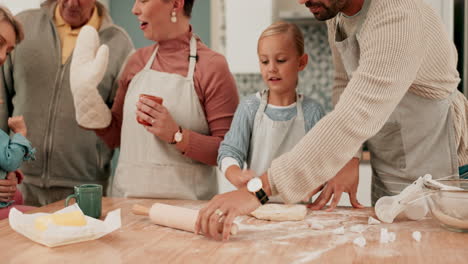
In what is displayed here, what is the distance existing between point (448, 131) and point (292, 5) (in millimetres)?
2253

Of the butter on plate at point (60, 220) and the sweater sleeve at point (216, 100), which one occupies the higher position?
the sweater sleeve at point (216, 100)

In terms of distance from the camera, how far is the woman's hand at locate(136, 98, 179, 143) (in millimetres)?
1661

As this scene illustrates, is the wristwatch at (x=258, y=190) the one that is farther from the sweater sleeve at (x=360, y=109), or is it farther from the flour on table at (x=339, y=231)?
the flour on table at (x=339, y=231)

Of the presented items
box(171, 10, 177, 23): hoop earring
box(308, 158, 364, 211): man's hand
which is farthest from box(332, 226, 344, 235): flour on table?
box(171, 10, 177, 23): hoop earring

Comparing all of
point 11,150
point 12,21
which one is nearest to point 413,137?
point 11,150

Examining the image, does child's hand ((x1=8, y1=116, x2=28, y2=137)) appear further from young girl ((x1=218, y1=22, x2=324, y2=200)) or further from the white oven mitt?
young girl ((x1=218, y1=22, x2=324, y2=200))

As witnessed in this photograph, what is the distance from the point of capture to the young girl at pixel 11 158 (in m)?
1.71

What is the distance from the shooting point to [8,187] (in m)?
1.75

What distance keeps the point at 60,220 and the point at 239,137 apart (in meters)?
0.69

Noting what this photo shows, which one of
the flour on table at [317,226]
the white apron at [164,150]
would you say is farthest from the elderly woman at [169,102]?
the flour on table at [317,226]

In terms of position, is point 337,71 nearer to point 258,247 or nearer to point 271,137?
point 271,137

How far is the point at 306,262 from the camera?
1025 mm

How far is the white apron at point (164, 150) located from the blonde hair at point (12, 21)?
492mm

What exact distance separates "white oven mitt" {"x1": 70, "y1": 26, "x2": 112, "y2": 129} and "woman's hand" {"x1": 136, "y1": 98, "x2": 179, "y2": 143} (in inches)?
8.4
